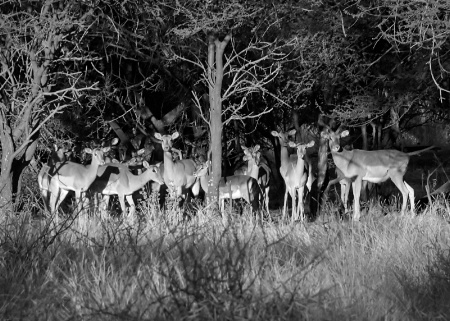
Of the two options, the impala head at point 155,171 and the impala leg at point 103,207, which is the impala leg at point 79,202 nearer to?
the impala leg at point 103,207

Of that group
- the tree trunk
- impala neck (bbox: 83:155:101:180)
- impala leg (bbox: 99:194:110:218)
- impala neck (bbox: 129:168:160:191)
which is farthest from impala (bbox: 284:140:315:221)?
the tree trunk

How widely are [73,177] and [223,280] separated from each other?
32.1 feet

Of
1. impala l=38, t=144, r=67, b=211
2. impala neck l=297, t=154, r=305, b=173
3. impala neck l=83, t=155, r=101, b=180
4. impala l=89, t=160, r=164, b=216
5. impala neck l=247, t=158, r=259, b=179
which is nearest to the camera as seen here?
impala l=38, t=144, r=67, b=211

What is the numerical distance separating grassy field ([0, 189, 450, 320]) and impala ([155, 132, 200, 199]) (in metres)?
7.25

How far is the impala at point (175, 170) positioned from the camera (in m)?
14.3

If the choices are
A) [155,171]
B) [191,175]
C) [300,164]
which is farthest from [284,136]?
[155,171]

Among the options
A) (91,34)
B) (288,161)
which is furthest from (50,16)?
(288,161)

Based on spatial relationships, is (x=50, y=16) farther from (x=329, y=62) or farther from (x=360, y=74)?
(x=360, y=74)

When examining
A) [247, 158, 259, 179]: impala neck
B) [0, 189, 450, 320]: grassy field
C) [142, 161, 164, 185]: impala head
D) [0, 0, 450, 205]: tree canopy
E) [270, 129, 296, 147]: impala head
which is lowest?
[247, 158, 259, 179]: impala neck

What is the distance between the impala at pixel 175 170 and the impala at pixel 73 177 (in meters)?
1.10

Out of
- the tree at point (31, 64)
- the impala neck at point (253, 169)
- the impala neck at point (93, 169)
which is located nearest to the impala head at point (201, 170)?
the impala neck at point (253, 169)

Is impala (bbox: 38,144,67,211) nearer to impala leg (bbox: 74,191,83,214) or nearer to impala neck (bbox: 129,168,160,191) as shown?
impala leg (bbox: 74,191,83,214)

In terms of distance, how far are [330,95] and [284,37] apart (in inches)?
101

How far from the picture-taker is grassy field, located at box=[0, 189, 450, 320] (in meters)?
4.58
